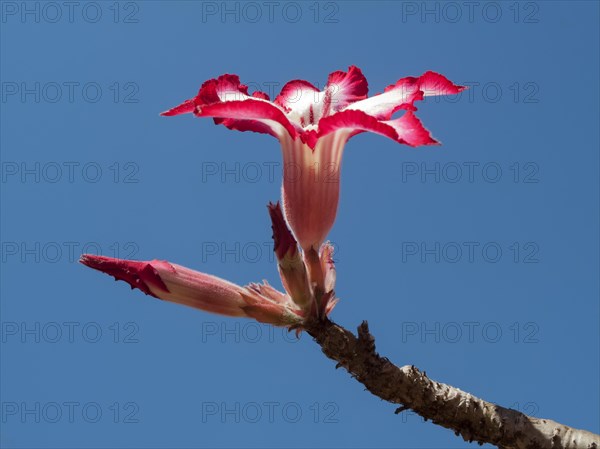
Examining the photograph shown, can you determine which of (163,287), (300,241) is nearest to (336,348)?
(300,241)

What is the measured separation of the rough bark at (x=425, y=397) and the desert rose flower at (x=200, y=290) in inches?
4.8

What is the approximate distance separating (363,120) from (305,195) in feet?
1.20

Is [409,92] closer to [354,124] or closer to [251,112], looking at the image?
[354,124]

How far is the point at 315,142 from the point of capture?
97.0 inches

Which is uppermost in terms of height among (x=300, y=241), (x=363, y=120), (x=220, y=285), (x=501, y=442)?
(x=363, y=120)

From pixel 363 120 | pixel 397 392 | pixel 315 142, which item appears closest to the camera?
pixel 363 120

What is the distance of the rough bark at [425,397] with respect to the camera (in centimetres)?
262

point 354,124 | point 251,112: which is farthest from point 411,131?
point 251,112

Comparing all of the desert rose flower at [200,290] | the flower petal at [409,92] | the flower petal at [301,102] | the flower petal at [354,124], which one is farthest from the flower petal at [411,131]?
Result: the desert rose flower at [200,290]

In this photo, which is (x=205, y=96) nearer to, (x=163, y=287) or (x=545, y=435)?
(x=163, y=287)

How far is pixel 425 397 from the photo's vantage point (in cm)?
264

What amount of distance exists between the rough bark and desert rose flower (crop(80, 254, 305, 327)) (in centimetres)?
12

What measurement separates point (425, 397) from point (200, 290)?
2.61 ft

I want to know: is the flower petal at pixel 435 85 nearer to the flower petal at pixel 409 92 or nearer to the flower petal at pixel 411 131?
the flower petal at pixel 409 92
